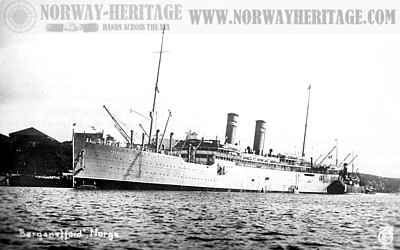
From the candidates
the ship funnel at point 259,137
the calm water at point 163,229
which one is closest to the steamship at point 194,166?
the ship funnel at point 259,137

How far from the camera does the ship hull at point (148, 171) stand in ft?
93.5

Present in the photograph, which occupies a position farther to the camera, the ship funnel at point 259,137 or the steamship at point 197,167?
the ship funnel at point 259,137

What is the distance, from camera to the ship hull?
28.5 meters

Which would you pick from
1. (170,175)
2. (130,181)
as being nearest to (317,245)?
(130,181)

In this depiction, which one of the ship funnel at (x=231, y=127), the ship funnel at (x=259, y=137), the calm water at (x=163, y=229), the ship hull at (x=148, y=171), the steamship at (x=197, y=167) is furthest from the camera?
the ship funnel at (x=259, y=137)

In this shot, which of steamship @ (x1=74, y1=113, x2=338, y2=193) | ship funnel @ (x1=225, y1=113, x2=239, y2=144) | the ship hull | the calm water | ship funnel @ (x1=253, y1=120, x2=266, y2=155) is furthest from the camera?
ship funnel @ (x1=253, y1=120, x2=266, y2=155)

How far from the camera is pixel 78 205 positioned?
19.0 meters

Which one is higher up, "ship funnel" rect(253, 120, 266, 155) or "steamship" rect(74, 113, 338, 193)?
"ship funnel" rect(253, 120, 266, 155)

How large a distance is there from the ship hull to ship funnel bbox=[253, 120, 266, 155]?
169 inches

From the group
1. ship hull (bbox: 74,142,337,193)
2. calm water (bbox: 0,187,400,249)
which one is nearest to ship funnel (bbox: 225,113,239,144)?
ship hull (bbox: 74,142,337,193)

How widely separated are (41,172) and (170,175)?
20.3 meters

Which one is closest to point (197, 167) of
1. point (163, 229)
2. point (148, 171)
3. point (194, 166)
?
point (194, 166)

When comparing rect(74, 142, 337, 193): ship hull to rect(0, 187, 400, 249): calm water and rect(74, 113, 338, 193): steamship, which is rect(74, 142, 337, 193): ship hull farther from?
rect(0, 187, 400, 249): calm water

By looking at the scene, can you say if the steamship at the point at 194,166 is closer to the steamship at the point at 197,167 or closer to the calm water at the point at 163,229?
the steamship at the point at 197,167
